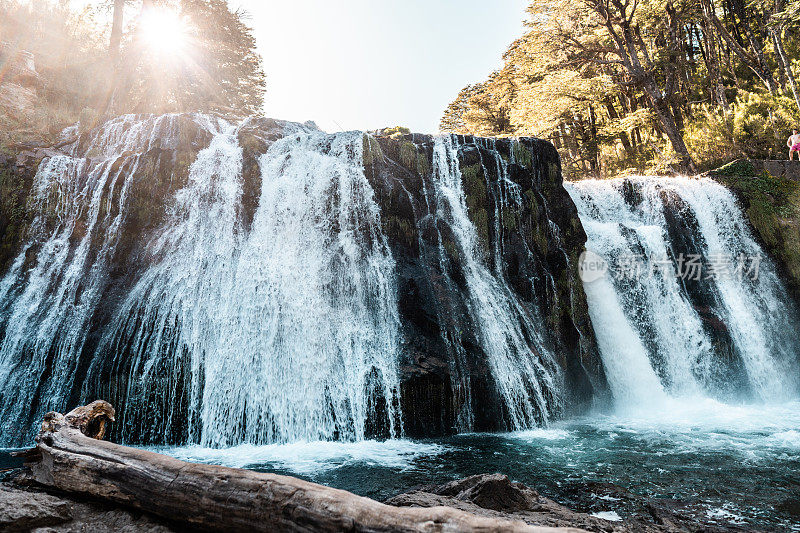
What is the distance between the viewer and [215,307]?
937 cm

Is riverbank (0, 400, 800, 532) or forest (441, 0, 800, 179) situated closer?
riverbank (0, 400, 800, 532)

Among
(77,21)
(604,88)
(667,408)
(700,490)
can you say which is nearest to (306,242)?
(700,490)

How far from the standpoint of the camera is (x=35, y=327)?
8.87 meters

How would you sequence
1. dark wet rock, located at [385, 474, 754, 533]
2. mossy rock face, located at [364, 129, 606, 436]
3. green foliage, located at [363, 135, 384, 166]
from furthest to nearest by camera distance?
green foliage, located at [363, 135, 384, 166], mossy rock face, located at [364, 129, 606, 436], dark wet rock, located at [385, 474, 754, 533]

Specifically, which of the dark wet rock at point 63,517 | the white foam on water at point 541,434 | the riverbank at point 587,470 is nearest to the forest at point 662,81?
Result: the riverbank at point 587,470

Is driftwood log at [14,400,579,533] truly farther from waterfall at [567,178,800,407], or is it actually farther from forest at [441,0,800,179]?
forest at [441,0,800,179]

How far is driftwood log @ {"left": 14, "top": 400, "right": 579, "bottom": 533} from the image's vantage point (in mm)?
2258

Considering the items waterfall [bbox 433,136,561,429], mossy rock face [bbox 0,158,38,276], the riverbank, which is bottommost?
the riverbank

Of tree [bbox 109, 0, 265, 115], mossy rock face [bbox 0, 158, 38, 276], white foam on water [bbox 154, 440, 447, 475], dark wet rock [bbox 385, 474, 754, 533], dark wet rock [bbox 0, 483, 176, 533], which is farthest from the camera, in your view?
tree [bbox 109, 0, 265, 115]

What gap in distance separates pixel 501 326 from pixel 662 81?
Answer: 73.4 ft

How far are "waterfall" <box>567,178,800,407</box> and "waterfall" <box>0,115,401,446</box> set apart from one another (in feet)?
21.6

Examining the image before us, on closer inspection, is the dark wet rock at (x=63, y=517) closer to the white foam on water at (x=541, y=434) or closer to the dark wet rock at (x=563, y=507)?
the dark wet rock at (x=563, y=507)

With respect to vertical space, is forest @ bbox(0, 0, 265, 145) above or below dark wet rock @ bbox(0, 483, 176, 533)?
above

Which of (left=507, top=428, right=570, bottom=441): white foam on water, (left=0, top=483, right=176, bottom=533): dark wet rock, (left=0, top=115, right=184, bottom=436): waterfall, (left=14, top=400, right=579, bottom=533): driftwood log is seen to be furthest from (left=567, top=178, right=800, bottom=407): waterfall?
(left=0, top=115, right=184, bottom=436): waterfall
